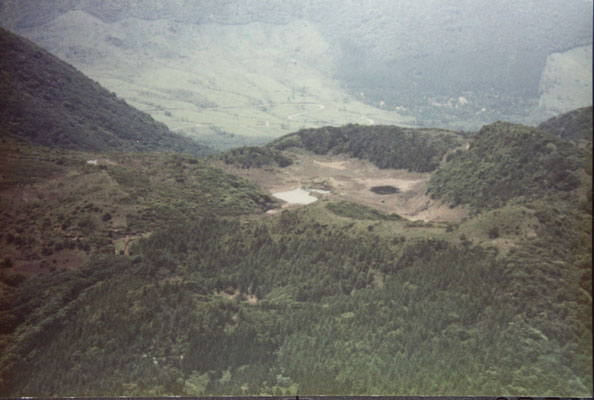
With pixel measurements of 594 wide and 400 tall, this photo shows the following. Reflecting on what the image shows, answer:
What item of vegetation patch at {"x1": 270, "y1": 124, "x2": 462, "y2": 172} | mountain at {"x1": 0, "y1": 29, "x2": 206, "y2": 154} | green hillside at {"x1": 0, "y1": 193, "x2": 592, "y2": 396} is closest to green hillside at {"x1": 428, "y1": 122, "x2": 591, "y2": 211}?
vegetation patch at {"x1": 270, "y1": 124, "x2": 462, "y2": 172}

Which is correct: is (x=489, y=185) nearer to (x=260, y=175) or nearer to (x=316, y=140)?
(x=260, y=175)

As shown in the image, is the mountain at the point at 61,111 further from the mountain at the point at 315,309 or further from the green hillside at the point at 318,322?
the green hillside at the point at 318,322

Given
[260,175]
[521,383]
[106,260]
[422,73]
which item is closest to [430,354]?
[521,383]

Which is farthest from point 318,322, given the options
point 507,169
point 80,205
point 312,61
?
point 312,61

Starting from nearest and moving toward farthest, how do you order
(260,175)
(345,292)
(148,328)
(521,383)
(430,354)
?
1. (521,383)
2. (430,354)
3. (148,328)
4. (345,292)
5. (260,175)

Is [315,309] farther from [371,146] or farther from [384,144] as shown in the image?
[371,146]
